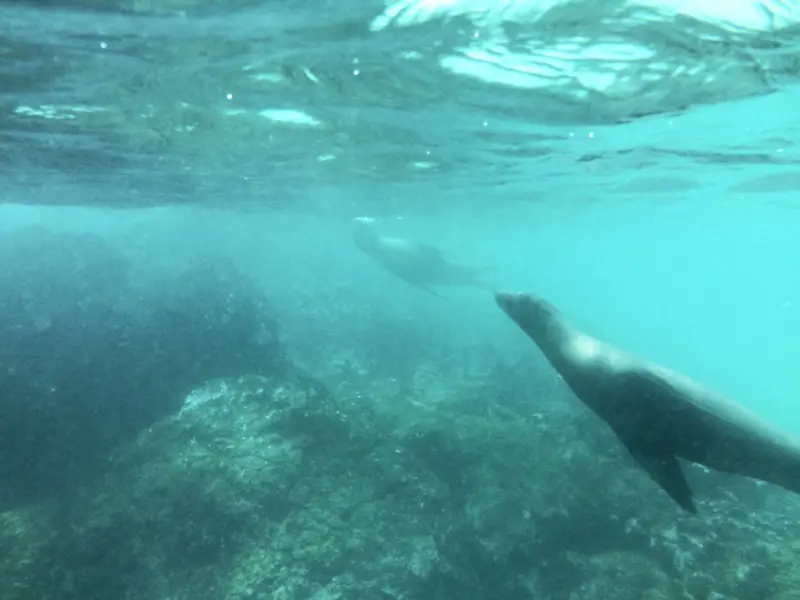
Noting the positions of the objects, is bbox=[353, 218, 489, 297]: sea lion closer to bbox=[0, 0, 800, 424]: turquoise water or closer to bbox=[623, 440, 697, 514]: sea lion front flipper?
bbox=[0, 0, 800, 424]: turquoise water

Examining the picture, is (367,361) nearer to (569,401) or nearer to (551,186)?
(569,401)

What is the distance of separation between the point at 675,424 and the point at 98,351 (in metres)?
14.8

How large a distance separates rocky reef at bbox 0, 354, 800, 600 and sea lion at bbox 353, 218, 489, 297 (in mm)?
14340

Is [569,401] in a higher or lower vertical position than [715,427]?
lower

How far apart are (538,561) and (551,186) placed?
64.8ft

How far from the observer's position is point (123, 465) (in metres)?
11.6

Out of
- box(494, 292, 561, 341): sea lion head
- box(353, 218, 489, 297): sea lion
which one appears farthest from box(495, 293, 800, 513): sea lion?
box(353, 218, 489, 297): sea lion

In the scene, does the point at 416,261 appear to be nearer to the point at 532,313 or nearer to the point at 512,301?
the point at 512,301

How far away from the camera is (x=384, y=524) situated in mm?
10141

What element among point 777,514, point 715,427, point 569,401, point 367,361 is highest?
point 715,427

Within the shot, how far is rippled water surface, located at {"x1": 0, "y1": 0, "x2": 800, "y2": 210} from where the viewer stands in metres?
7.94

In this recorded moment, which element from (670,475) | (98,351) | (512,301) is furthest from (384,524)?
(98,351)

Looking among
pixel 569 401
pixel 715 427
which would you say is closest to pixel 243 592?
pixel 715 427

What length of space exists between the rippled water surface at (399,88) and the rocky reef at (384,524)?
730 centimetres
